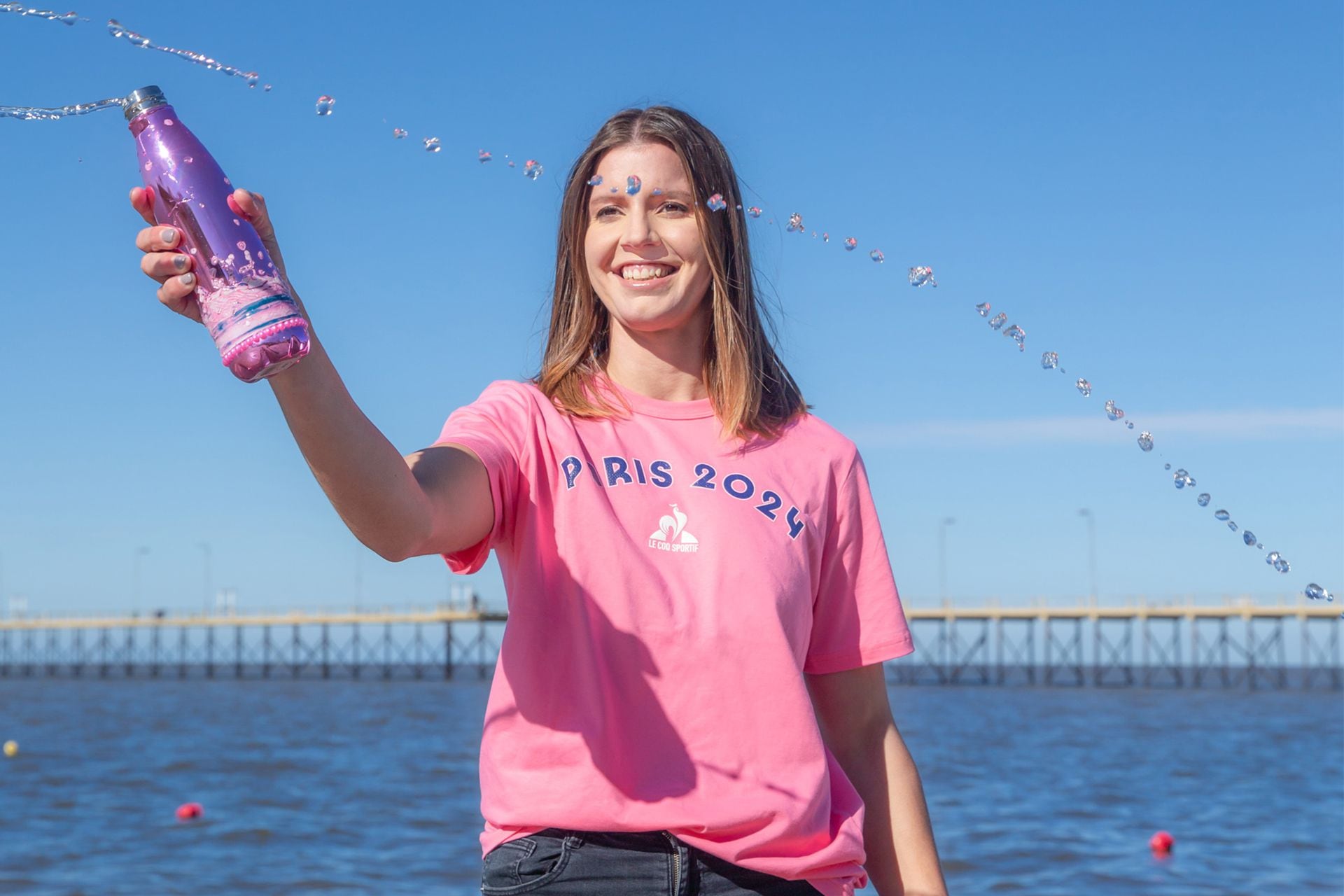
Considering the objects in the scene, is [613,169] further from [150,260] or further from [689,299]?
[150,260]

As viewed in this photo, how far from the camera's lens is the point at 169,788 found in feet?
57.7

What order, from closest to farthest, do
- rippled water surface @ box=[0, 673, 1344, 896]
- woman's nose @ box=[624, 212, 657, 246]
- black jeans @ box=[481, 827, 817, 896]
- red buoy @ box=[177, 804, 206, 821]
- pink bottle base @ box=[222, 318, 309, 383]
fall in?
pink bottle base @ box=[222, 318, 309, 383]
black jeans @ box=[481, 827, 817, 896]
woman's nose @ box=[624, 212, 657, 246]
rippled water surface @ box=[0, 673, 1344, 896]
red buoy @ box=[177, 804, 206, 821]

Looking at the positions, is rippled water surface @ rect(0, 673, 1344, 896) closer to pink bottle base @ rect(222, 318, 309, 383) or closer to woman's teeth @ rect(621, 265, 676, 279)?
woman's teeth @ rect(621, 265, 676, 279)

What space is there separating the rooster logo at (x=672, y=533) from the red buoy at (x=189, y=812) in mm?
14343

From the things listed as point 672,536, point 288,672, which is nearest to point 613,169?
point 672,536

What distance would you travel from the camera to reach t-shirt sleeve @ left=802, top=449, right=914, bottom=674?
2.26 m

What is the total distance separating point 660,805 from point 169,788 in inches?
691

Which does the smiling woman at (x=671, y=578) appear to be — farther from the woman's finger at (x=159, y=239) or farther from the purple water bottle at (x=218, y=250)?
the woman's finger at (x=159, y=239)

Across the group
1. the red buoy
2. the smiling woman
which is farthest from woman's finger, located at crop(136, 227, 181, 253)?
the red buoy

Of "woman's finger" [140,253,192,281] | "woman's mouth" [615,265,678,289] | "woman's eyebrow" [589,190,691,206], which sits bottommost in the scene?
"woman's finger" [140,253,192,281]

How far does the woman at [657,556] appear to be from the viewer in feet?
6.01

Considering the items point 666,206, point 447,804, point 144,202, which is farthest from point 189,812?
point 144,202

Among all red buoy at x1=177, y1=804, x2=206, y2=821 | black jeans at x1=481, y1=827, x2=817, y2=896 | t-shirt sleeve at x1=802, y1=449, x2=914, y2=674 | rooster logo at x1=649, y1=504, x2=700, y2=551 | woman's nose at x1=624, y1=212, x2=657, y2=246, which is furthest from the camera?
red buoy at x1=177, y1=804, x2=206, y2=821

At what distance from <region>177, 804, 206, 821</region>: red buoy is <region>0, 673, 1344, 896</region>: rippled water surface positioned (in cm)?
22
